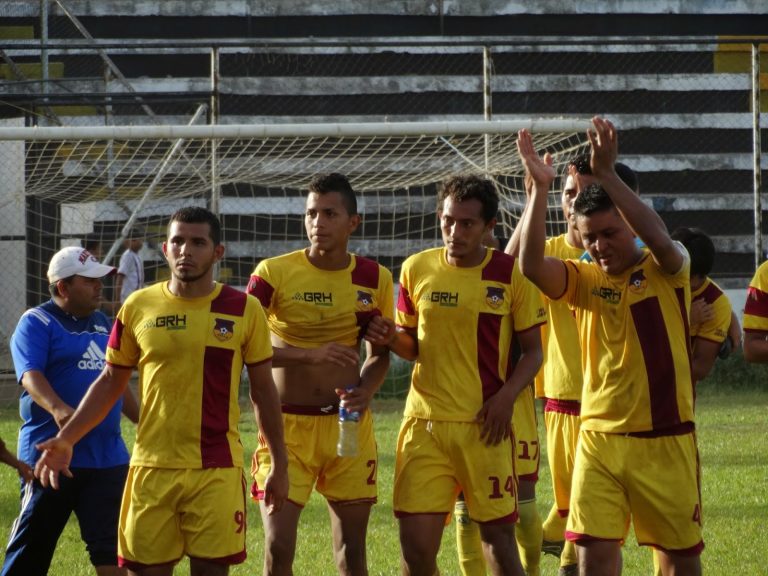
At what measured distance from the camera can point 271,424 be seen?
5.50 meters

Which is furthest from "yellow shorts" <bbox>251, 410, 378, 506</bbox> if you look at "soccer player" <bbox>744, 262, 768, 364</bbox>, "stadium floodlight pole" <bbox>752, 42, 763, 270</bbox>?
"stadium floodlight pole" <bbox>752, 42, 763, 270</bbox>

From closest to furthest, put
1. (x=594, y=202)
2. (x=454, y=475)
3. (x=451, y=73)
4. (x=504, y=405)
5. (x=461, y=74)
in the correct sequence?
(x=594, y=202), (x=504, y=405), (x=454, y=475), (x=461, y=74), (x=451, y=73)

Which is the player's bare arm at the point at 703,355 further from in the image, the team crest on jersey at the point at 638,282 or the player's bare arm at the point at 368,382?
the player's bare arm at the point at 368,382

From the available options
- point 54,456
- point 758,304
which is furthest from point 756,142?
point 54,456

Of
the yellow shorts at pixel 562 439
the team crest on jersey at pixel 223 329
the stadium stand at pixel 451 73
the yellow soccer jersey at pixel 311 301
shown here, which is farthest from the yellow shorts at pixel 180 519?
the stadium stand at pixel 451 73

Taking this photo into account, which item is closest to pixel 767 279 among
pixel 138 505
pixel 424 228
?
pixel 138 505

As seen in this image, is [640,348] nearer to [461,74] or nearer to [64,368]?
[64,368]

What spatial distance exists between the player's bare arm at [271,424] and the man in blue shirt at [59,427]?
1095 millimetres

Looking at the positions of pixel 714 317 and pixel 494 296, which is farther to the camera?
pixel 714 317

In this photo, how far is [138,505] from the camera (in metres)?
5.33

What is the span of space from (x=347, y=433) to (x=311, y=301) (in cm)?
68

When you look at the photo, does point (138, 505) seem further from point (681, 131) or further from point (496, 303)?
point (681, 131)

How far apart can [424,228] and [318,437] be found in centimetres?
1249

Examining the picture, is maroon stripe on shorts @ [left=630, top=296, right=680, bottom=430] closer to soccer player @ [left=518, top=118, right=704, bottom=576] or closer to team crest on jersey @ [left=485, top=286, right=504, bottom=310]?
soccer player @ [left=518, top=118, right=704, bottom=576]
